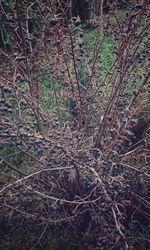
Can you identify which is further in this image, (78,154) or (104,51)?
(104,51)

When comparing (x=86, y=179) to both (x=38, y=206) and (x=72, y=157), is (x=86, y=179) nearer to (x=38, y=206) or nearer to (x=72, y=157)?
(x=72, y=157)

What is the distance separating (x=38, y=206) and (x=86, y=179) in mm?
805

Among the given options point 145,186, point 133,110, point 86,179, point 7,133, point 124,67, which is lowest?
point 145,186

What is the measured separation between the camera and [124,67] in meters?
3.08

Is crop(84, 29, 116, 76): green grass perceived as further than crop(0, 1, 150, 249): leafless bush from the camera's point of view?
Yes

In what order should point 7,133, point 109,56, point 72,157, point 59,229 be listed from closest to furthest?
point 7,133 → point 72,157 → point 59,229 → point 109,56

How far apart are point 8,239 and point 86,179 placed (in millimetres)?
1245

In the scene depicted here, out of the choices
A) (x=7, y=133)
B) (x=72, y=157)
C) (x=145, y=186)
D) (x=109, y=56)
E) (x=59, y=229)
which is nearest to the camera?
(x=7, y=133)

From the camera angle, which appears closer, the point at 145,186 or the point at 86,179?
the point at 86,179

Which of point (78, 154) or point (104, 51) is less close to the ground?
point (78, 154)

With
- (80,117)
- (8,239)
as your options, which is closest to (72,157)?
(80,117)

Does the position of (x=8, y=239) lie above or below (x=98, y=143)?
below

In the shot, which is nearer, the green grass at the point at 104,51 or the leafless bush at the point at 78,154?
the leafless bush at the point at 78,154

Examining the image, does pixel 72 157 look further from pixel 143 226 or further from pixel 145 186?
pixel 143 226
